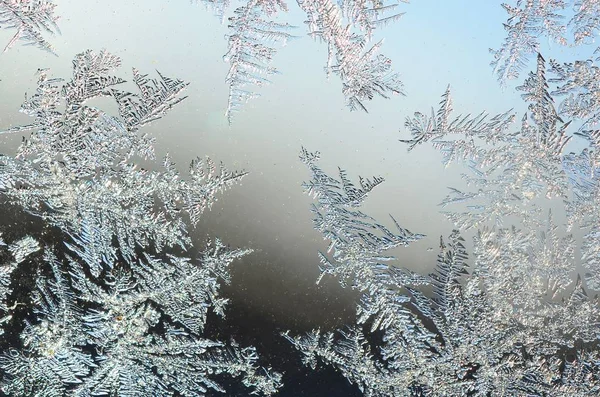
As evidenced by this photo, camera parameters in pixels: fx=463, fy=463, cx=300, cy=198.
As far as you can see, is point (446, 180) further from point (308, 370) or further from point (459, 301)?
point (308, 370)

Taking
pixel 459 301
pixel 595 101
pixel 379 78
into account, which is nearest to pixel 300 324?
pixel 459 301

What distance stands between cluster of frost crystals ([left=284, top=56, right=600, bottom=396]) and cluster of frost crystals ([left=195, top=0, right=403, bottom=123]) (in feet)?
0.29

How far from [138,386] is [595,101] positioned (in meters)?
0.62

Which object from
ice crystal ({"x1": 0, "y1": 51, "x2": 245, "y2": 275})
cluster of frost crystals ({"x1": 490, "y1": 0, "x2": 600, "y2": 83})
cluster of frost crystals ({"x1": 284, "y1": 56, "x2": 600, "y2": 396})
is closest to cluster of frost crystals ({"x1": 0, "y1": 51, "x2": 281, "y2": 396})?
ice crystal ({"x1": 0, "y1": 51, "x2": 245, "y2": 275})

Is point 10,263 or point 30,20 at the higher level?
point 30,20

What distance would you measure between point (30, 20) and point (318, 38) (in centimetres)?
32

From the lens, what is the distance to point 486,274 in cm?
55

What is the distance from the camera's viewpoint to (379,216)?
1.76 ft

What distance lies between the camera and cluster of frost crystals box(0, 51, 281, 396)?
500 mm

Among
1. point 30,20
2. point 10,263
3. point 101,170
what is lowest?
point 10,263

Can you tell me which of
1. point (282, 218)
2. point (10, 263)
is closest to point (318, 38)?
point (282, 218)

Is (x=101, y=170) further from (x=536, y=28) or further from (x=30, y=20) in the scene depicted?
(x=536, y=28)

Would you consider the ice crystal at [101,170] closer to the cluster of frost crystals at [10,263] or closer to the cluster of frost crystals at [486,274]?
the cluster of frost crystals at [10,263]

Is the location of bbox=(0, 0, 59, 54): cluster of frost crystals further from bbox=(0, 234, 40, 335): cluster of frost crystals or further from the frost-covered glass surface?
bbox=(0, 234, 40, 335): cluster of frost crystals
